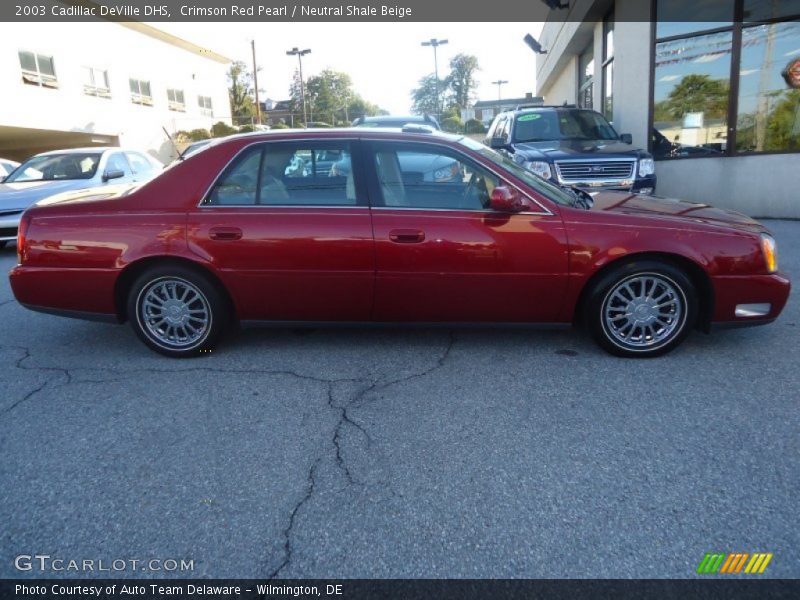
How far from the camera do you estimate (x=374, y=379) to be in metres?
4.01

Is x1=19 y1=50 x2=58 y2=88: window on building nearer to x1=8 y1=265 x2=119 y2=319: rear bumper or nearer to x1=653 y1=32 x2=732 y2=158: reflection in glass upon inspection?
x1=653 y1=32 x2=732 y2=158: reflection in glass

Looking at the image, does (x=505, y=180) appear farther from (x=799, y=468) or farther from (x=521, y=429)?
(x=799, y=468)

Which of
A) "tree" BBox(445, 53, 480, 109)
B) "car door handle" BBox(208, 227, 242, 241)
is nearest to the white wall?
"car door handle" BBox(208, 227, 242, 241)

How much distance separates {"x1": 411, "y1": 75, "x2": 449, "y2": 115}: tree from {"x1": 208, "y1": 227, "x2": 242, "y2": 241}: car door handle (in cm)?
9407

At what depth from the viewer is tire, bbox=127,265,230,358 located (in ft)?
14.3

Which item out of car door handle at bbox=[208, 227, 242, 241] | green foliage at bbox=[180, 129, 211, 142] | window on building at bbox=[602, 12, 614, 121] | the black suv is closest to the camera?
car door handle at bbox=[208, 227, 242, 241]

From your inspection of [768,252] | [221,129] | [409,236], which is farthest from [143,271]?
[221,129]

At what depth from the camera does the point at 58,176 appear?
33.7ft

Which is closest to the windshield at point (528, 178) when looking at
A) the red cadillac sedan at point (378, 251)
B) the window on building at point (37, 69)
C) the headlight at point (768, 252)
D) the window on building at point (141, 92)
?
the red cadillac sedan at point (378, 251)

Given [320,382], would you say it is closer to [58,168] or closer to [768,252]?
[768,252]

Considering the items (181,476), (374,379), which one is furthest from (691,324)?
(181,476)

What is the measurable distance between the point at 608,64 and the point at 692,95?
350cm

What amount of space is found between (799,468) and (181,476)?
9.31 feet
